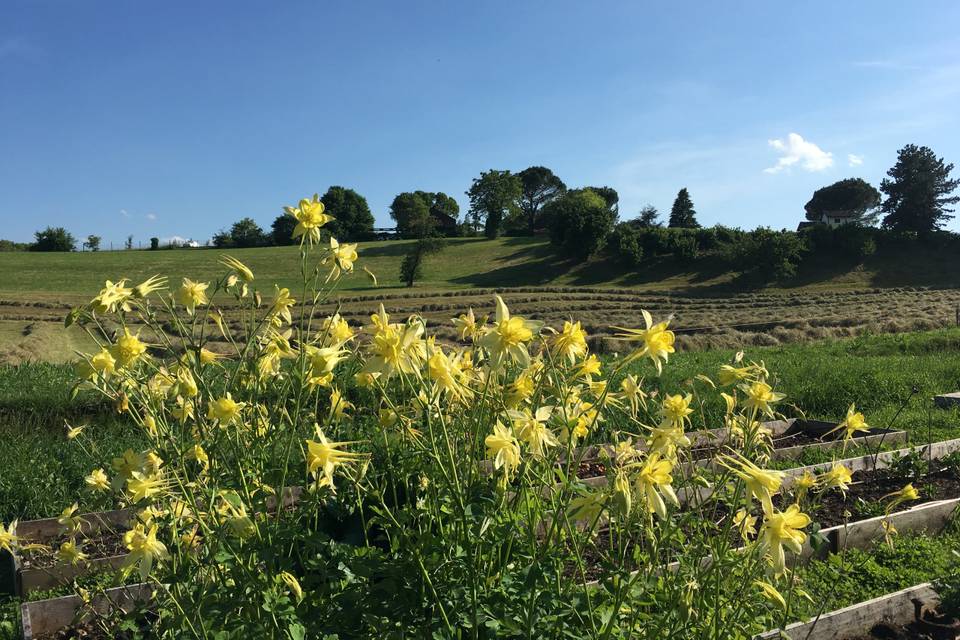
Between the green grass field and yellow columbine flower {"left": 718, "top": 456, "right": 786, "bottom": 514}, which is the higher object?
yellow columbine flower {"left": 718, "top": 456, "right": 786, "bottom": 514}

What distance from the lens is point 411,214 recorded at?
92.2 meters

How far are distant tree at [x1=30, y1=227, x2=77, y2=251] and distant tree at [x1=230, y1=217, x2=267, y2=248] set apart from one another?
61.8 ft

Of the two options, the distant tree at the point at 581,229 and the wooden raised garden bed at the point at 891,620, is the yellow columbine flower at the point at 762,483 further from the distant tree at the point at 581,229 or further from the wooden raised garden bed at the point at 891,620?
the distant tree at the point at 581,229

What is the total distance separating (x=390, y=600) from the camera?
6.49 ft

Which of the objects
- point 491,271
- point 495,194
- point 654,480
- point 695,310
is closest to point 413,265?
point 491,271

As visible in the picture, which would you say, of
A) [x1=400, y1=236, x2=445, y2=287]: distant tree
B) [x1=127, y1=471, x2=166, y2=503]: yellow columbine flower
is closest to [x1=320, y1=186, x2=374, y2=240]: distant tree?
[x1=400, y1=236, x2=445, y2=287]: distant tree

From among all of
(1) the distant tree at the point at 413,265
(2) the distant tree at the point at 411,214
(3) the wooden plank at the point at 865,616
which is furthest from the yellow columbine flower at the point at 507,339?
(2) the distant tree at the point at 411,214

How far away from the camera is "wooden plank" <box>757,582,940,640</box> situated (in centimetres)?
289

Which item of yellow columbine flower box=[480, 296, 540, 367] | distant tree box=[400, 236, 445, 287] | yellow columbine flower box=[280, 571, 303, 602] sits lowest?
yellow columbine flower box=[280, 571, 303, 602]

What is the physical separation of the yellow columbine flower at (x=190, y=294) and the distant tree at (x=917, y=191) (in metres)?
Result: 64.7

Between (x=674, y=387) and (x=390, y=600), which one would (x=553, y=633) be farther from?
(x=674, y=387)

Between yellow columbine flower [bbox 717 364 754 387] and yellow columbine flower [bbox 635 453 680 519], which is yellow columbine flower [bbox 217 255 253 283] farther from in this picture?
yellow columbine flower [bbox 717 364 754 387]

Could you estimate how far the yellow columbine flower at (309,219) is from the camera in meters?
2.05

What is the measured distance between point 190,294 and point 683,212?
85.2 meters
